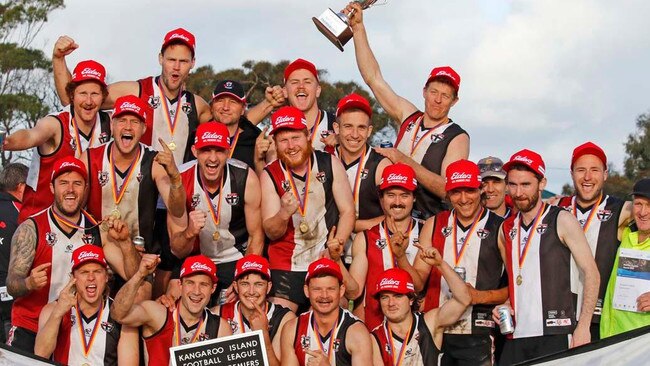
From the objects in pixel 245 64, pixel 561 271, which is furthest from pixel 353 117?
pixel 245 64

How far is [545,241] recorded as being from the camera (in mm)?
9781

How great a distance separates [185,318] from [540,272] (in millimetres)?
3035

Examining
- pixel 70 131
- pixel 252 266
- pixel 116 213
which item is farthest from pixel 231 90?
pixel 252 266

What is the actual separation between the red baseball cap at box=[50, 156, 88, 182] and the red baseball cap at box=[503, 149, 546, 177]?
3.69 metres

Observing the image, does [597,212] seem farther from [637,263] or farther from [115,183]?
[115,183]

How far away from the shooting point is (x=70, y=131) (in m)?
10.9

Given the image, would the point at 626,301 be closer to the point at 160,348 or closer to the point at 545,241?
the point at 545,241

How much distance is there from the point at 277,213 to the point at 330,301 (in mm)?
1009

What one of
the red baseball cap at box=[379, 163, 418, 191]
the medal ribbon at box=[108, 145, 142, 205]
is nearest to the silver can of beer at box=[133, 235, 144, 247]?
the medal ribbon at box=[108, 145, 142, 205]

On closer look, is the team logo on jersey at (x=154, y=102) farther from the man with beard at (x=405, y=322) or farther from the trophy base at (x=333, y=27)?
the man with beard at (x=405, y=322)

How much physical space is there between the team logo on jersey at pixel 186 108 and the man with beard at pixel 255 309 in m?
1.92

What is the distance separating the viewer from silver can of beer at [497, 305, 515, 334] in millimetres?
9680

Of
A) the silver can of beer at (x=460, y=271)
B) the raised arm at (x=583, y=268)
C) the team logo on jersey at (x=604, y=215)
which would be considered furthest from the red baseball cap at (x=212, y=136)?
the team logo on jersey at (x=604, y=215)

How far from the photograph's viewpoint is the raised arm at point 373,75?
11938 mm
